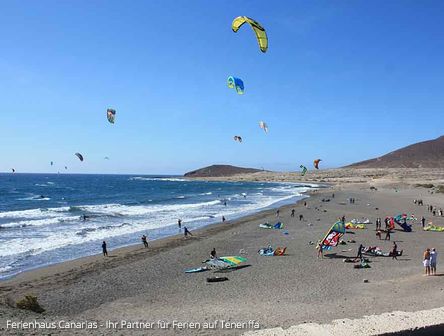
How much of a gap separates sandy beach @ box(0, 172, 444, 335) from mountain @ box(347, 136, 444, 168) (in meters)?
116

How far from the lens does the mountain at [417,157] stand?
413 feet

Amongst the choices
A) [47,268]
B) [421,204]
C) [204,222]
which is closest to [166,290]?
[47,268]

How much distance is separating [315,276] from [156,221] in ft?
64.4

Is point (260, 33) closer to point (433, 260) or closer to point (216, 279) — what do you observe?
point (216, 279)

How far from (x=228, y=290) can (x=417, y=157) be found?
141655mm

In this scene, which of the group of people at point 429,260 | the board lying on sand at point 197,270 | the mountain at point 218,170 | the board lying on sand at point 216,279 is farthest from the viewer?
the mountain at point 218,170

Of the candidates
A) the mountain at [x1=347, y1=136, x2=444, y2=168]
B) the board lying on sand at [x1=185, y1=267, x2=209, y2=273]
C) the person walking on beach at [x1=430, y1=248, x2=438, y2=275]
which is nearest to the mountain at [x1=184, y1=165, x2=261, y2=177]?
the mountain at [x1=347, y1=136, x2=444, y2=168]

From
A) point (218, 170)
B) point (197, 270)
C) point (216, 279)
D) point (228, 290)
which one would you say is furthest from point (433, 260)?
point (218, 170)

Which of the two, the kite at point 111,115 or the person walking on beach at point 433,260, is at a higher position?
the kite at point 111,115

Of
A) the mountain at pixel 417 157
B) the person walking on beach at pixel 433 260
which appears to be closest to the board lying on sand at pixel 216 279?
the person walking on beach at pixel 433 260

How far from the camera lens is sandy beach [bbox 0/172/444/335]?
27.9ft

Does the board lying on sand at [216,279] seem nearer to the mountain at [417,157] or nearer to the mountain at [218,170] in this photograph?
the mountain at [417,157]

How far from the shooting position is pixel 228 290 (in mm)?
12023

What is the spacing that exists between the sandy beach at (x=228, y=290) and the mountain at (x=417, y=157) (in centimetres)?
11589
